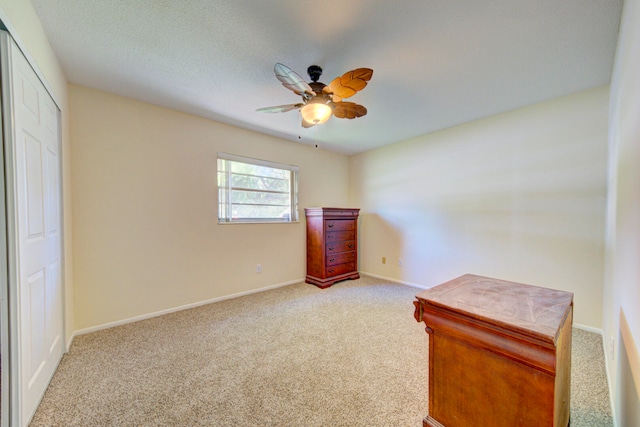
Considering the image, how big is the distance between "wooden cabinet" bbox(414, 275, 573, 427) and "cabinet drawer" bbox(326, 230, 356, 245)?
8.65 ft

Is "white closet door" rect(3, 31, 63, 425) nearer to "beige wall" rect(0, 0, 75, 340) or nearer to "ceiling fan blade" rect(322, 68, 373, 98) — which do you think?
"beige wall" rect(0, 0, 75, 340)

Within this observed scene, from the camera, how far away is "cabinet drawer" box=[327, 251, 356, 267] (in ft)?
12.9

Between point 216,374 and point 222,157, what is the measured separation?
96.9 inches

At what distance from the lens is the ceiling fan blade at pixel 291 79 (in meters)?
1.62

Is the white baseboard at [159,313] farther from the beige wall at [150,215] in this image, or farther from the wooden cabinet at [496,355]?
the wooden cabinet at [496,355]

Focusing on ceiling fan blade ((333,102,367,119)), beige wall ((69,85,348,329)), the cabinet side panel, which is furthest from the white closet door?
the cabinet side panel

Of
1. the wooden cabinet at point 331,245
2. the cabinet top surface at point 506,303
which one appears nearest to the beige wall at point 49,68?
the cabinet top surface at point 506,303

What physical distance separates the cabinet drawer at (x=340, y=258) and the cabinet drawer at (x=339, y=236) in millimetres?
237

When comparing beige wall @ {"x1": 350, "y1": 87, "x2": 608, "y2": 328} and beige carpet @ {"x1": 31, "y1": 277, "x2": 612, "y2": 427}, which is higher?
beige wall @ {"x1": 350, "y1": 87, "x2": 608, "y2": 328}

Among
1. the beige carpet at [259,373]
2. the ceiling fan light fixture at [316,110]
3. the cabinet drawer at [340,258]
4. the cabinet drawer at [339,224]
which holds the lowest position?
the beige carpet at [259,373]

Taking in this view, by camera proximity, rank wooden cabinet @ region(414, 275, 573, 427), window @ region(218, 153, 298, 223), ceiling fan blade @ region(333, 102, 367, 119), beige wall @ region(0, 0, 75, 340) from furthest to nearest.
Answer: window @ region(218, 153, 298, 223), ceiling fan blade @ region(333, 102, 367, 119), beige wall @ region(0, 0, 75, 340), wooden cabinet @ region(414, 275, 573, 427)

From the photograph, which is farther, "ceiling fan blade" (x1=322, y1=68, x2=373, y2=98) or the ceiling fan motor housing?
the ceiling fan motor housing

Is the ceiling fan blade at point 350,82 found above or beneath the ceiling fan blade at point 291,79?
beneath

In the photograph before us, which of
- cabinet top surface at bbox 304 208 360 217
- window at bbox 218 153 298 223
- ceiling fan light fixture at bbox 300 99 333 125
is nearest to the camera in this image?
ceiling fan light fixture at bbox 300 99 333 125
